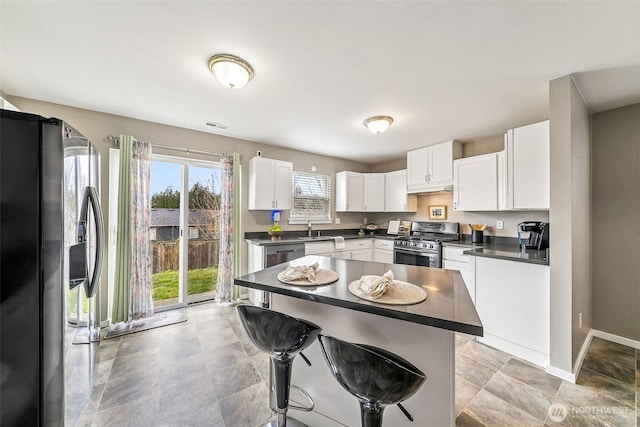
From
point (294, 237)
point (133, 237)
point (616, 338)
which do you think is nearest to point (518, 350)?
point (616, 338)

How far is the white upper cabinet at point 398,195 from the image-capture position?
14.5ft

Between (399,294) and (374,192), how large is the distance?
3.84m

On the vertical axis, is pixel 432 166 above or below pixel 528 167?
above

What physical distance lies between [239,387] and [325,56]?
8.68 feet

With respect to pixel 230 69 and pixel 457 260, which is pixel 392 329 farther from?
pixel 457 260

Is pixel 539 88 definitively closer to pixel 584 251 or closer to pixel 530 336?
pixel 584 251

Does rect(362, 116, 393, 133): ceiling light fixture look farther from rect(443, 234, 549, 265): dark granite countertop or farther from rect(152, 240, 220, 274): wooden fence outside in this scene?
rect(152, 240, 220, 274): wooden fence outside

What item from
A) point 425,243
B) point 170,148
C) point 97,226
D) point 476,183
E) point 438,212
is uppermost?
point 170,148

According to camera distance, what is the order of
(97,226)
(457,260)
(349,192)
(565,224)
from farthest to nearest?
(349,192) → (457,260) → (565,224) → (97,226)

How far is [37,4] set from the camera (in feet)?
4.48

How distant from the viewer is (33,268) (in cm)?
107

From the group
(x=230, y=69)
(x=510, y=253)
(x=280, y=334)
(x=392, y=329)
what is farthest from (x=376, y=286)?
(x=510, y=253)

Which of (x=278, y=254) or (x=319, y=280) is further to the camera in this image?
(x=278, y=254)

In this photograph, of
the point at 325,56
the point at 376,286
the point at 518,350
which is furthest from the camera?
the point at 518,350
